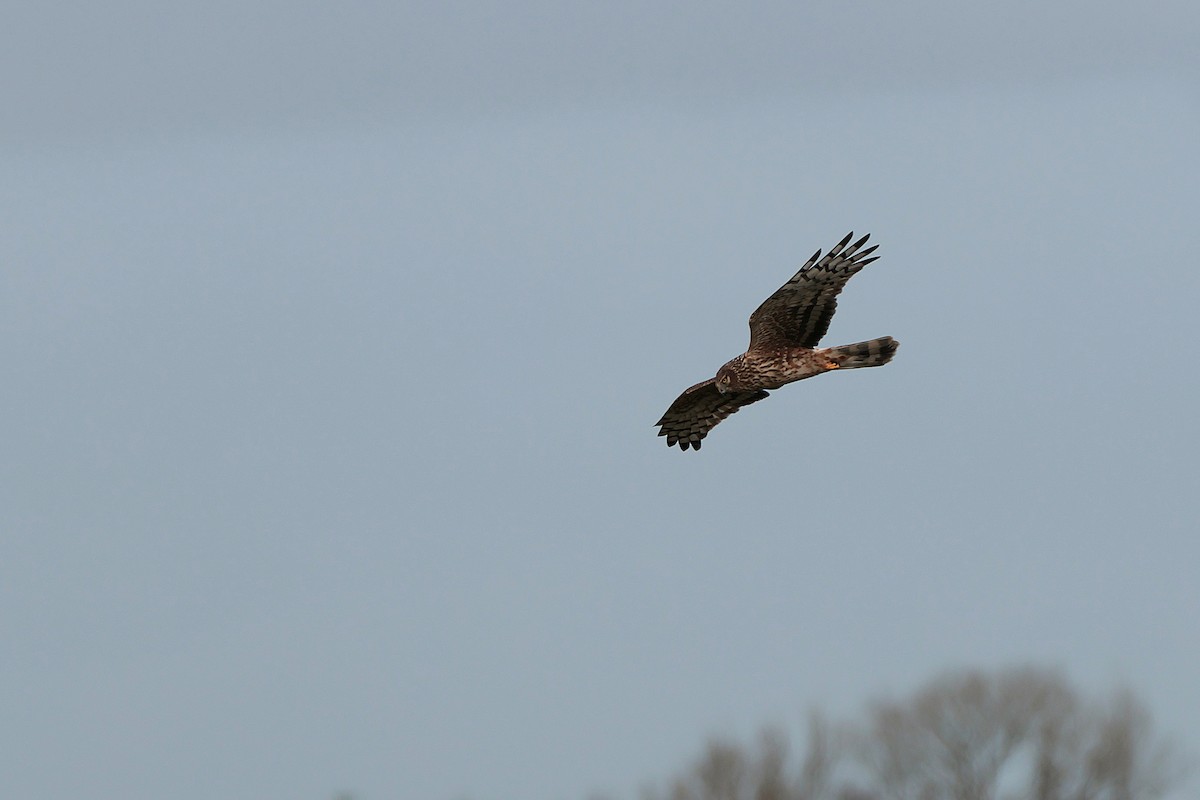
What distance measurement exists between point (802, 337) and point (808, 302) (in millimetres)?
398

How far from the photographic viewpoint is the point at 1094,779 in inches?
2004

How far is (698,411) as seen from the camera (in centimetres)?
3027

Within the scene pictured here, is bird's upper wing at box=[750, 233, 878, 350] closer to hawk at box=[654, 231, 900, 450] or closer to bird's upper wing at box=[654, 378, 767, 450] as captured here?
hawk at box=[654, 231, 900, 450]

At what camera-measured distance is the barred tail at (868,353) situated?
2725 cm

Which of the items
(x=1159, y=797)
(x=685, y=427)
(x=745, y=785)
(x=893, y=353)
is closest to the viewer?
(x=893, y=353)

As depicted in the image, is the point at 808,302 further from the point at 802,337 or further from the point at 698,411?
→ the point at 698,411

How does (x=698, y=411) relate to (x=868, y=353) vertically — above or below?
above

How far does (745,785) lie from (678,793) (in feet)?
4.90

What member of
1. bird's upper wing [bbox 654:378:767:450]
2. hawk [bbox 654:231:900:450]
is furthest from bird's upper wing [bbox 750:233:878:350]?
bird's upper wing [bbox 654:378:767:450]

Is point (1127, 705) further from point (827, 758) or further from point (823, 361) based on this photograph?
point (823, 361)

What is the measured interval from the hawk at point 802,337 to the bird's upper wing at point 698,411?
119cm

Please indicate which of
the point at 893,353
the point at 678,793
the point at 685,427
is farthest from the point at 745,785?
the point at 893,353

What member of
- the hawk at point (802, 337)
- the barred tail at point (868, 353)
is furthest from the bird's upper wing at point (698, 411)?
the barred tail at point (868, 353)

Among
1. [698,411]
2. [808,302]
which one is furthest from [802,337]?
[698,411]
